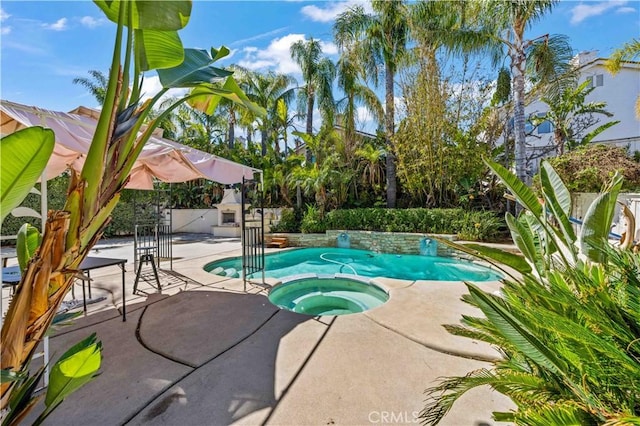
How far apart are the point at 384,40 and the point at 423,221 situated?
27.5 ft

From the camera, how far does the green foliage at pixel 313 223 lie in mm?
13195

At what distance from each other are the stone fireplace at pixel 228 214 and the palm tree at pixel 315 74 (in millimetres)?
4541

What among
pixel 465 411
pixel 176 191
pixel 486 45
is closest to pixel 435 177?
pixel 486 45

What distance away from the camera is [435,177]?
41.7 ft

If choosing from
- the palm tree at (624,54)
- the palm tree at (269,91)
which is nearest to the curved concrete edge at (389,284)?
the palm tree at (624,54)

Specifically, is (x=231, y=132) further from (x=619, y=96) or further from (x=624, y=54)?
(x=619, y=96)

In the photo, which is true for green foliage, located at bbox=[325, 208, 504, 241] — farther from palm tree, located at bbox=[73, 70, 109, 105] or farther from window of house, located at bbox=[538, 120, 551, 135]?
palm tree, located at bbox=[73, 70, 109, 105]

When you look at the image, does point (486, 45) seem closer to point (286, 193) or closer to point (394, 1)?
point (394, 1)

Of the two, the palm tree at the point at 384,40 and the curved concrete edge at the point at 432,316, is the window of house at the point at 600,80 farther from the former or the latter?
the curved concrete edge at the point at 432,316

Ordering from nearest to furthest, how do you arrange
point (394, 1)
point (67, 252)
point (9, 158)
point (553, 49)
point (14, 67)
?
point (9, 158)
point (67, 252)
point (14, 67)
point (553, 49)
point (394, 1)

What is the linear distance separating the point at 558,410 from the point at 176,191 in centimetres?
1971

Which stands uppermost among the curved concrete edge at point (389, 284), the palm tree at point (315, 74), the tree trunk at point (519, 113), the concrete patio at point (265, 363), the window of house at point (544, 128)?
the palm tree at point (315, 74)

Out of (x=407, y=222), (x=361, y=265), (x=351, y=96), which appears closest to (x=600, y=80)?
(x=351, y=96)

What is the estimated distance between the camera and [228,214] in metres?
15.8
